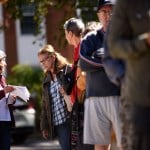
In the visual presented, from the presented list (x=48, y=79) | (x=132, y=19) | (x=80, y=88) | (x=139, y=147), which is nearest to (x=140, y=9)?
(x=132, y=19)

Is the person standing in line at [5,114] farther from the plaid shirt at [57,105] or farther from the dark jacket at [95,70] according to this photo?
the dark jacket at [95,70]

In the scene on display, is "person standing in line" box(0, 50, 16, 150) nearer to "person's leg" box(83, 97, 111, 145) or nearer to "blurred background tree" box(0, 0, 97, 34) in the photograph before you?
"person's leg" box(83, 97, 111, 145)

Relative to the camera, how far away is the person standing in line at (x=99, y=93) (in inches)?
278

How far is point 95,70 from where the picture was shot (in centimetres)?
708

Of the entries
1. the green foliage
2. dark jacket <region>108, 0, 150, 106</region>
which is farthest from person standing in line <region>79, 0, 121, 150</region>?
the green foliage

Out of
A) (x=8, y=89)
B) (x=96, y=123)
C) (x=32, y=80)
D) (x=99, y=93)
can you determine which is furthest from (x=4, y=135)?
(x=32, y=80)

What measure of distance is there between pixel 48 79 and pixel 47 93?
0.56ft

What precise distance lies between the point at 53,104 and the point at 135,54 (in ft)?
14.3

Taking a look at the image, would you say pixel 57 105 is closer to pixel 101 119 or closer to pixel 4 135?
pixel 4 135

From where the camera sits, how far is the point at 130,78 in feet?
16.5

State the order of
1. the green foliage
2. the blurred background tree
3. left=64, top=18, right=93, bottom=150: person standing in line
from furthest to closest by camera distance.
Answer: the green foliage
the blurred background tree
left=64, top=18, right=93, bottom=150: person standing in line

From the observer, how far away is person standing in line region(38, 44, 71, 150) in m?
9.07

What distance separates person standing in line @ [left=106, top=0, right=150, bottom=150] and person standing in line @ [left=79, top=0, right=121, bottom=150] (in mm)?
1877

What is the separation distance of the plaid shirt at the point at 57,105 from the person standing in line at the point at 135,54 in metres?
3.91
